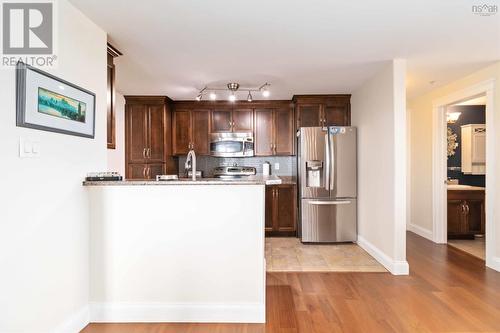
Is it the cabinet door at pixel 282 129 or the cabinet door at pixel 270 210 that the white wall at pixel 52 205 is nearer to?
the cabinet door at pixel 270 210

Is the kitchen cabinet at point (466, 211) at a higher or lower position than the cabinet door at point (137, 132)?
lower

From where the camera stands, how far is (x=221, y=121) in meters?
4.92

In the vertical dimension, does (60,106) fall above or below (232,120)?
below

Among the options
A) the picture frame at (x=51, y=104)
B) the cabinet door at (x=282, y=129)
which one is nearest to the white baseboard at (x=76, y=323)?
the picture frame at (x=51, y=104)

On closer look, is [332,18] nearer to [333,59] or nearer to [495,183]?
[333,59]

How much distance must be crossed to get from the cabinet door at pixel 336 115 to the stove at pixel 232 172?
1.59 metres

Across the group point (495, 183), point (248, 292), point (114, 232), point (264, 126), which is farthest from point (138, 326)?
point (495, 183)

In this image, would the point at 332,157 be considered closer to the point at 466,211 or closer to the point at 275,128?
the point at 275,128

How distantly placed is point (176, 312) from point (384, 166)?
273cm

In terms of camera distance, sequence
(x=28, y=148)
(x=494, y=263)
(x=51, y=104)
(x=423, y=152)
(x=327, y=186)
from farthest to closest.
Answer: (x=423, y=152) → (x=327, y=186) → (x=494, y=263) → (x=51, y=104) → (x=28, y=148)

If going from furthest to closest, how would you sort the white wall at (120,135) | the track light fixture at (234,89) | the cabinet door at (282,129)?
the cabinet door at (282,129)
the white wall at (120,135)
the track light fixture at (234,89)

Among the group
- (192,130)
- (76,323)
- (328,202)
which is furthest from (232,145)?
(76,323)

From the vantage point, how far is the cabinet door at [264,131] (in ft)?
16.1

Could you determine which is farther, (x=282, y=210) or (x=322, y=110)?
(x=282, y=210)
